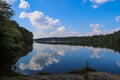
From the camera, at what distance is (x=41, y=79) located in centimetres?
2150

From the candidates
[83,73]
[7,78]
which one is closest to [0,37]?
[7,78]

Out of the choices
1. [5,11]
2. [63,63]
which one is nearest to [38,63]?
[63,63]

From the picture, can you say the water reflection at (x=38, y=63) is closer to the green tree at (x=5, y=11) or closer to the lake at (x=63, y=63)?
the lake at (x=63, y=63)

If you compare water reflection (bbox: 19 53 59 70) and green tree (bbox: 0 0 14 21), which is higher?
green tree (bbox: 0 0 14 21)

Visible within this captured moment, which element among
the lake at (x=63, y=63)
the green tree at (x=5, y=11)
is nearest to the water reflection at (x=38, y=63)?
the lake at (x=63, y=63)

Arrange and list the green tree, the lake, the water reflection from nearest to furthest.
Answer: the green tree
the lake
the water reflection

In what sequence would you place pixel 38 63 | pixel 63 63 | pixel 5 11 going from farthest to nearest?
1. pixel 38 63
2. pixel 63 63
3. pixel 5 11

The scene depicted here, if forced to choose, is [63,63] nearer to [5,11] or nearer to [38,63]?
[38,63]

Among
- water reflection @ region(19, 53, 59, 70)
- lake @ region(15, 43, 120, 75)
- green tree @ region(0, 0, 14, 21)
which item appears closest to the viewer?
green tree @ region(0, 0, 14, 21)

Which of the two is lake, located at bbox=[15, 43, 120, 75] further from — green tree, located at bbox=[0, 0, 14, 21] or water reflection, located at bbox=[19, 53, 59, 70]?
green tree, located at bbox=[0, 0, 14, 21]

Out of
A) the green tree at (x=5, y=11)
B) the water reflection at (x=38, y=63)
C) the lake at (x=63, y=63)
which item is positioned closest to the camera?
the green tree at (x=5, y=11)

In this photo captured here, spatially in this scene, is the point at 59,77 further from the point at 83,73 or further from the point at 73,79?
the point at 83,73

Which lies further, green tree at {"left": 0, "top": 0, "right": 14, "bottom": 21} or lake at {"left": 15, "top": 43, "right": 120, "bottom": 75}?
lake at {"left": 15, "top": 43, "right": 120, "bottom": 75}

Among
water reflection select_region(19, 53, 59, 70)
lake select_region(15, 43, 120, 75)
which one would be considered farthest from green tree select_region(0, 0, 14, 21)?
water reflection select_region(19, 53, 59, 70)
